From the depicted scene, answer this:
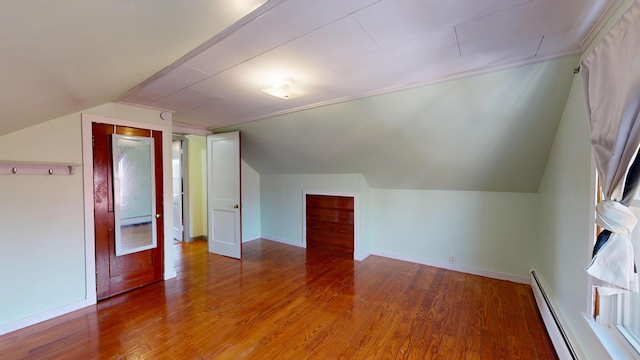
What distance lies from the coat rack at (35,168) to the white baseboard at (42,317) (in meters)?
1.36

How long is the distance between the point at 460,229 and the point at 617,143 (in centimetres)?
266

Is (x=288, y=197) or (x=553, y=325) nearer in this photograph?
(x=553, y=325)

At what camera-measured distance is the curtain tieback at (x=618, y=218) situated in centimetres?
115

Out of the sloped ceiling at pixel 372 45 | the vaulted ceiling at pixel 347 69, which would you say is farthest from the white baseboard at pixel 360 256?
the sloped ceiling at pixel 372 45

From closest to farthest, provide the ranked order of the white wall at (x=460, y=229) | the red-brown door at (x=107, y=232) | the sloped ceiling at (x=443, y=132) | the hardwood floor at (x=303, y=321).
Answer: the hardwood floor at (x=303, y=321), the sloped ceiling at (x=443, y=132), the red-brown door at (x=107, y=232), the white wall at (x=460, y=229)

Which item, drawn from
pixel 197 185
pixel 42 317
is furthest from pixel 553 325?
pixel 197 185

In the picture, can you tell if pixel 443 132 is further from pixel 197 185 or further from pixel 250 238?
pixel 197 185

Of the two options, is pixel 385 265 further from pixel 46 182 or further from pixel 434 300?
pixel 46 182

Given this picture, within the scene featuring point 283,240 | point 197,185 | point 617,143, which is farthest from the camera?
point 197,185

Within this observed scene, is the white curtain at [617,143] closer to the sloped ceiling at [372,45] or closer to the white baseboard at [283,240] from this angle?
the sloped ceiling at [372,45]

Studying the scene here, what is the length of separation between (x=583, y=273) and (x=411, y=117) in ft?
6.04

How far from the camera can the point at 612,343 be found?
134cm

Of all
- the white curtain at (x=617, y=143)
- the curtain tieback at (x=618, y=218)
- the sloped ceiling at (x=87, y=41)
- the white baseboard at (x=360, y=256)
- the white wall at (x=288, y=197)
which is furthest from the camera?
the white wall at (x=288, y=197)

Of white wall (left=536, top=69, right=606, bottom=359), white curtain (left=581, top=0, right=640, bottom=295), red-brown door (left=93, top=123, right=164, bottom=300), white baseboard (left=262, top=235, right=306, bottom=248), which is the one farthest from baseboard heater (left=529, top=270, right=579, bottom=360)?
red-brown door (left=93, top=123, right=164, bottom=300)
